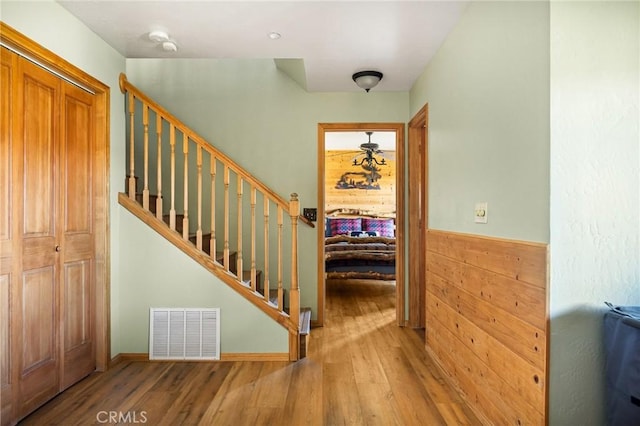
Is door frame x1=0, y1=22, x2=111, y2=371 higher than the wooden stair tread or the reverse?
higher

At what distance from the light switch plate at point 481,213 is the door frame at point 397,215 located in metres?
1.66

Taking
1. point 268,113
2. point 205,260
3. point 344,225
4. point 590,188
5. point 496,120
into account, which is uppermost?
point 268,113

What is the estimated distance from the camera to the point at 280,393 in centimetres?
230

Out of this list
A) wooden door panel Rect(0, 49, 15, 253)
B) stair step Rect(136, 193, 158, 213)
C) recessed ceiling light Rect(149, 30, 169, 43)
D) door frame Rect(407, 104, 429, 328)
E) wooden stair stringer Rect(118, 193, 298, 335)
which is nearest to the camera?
wooden door panel Rect(0, 49, 15, 253)

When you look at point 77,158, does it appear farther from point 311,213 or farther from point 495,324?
point 495,324

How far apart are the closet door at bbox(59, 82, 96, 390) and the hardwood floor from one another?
0.73 feet

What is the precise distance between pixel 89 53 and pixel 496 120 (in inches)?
104

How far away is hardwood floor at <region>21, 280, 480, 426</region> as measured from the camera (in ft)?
6.63

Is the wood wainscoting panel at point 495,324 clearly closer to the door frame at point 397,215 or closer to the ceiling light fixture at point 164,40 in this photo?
the door frame at point 397,215

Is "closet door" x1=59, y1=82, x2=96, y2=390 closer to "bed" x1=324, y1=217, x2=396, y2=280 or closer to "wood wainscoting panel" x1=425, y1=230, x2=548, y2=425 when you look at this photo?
"wood wainscoting panel" x1=425, y1=230, x2=548, y2=425

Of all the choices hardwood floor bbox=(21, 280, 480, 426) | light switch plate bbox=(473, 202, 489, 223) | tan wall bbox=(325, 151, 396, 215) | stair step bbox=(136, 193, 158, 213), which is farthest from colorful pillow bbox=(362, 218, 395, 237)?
light switch plate bbox=(473, 202, 489, 223)

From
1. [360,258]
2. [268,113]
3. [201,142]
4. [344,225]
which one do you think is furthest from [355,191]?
[201,142]

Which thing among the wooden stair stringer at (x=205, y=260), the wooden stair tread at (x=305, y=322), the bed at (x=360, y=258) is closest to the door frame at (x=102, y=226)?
the wooden stair stringer at (x=205, y=260)

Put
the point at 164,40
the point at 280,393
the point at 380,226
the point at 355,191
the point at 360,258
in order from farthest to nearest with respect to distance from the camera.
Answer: the point at 355,191
the point at 380,226
the point at 360,258
the point at 164,40
the point at 280,393
